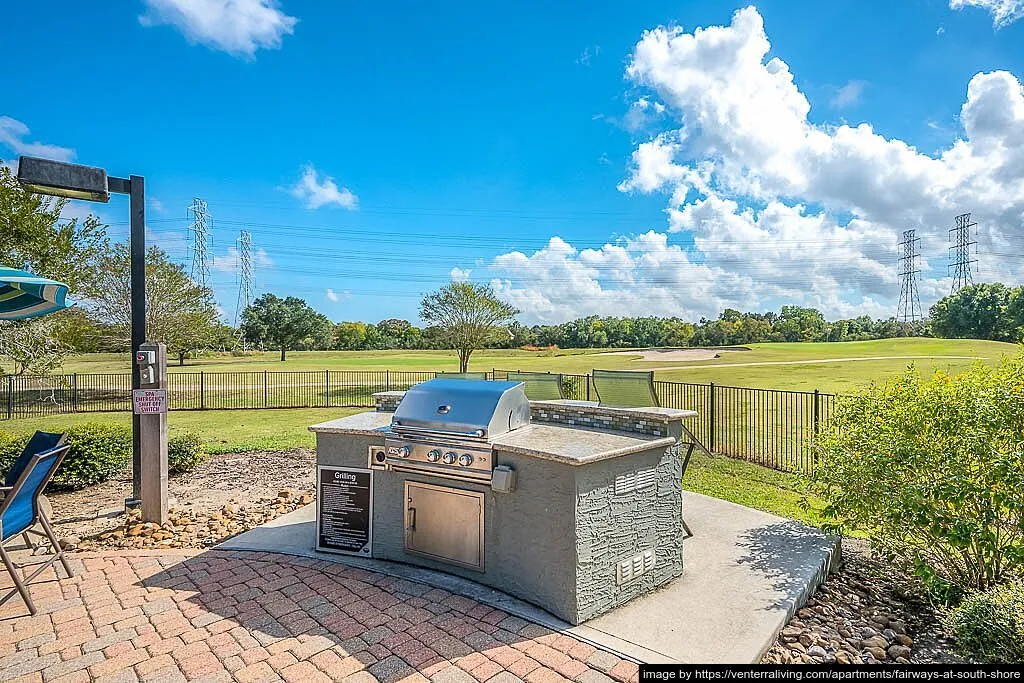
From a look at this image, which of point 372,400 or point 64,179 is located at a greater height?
point 64,179

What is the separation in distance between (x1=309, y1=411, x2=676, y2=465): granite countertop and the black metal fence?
7.30 ft

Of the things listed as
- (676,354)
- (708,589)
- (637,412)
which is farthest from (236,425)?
(676,354)

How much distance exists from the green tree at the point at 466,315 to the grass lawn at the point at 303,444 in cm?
657

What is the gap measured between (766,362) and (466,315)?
13518 millimetres

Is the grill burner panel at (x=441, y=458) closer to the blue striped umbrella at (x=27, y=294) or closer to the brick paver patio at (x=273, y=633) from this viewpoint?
the brick paver patio at (x=273, y=633)

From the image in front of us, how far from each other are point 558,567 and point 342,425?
2.09 metres

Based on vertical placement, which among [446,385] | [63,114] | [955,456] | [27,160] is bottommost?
[955,456]

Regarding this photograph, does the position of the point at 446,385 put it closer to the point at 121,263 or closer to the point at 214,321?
the point at 121,263

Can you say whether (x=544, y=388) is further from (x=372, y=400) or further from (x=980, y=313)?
(x=980, y=313)

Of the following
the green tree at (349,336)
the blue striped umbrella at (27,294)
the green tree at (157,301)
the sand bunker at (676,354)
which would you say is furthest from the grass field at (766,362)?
the blue striped umbrella at (27,294)

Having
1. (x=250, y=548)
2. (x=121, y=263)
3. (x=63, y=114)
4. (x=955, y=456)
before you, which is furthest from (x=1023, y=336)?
(x=121, y=263)

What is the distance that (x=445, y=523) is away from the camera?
3.43 meters

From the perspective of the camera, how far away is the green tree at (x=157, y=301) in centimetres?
1892

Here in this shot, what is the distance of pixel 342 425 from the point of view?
4031 mm
